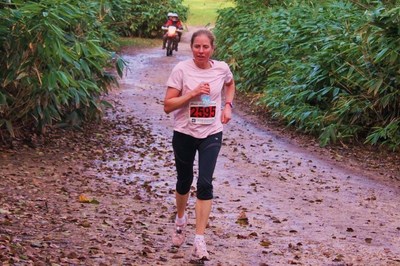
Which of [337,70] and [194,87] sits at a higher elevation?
[194,87]

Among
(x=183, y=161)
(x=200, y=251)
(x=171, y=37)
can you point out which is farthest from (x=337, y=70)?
(x=171, y=37)

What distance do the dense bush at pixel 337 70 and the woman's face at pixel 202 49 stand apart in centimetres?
605

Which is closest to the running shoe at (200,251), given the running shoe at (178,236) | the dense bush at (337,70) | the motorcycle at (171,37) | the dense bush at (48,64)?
the running shoe at (178,236)

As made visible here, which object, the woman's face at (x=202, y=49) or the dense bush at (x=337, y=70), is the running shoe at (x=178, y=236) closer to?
the woman's face at (x=202, y=49)

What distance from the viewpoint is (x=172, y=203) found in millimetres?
8172

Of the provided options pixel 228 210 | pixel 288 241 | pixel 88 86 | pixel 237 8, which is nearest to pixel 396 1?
pixel 88 86

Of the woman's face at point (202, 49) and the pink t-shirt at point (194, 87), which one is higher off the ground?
the woman's face at point (202, 49)

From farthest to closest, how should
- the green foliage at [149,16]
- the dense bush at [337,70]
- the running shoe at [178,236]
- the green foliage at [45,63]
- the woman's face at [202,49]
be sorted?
the green foliage at [149,16] < the dense bush at [337,70] < the green foliage at [45,63] < the running shoe at [178,236] < the woman's face at [202,49]

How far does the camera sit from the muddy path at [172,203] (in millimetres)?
6164

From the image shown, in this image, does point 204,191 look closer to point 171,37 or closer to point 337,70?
point 337,70

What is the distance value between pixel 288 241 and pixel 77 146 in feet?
16.3

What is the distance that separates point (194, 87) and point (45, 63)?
3.80m

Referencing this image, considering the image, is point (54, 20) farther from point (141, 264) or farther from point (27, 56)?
point (141, 264)

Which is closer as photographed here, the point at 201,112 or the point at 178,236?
the point at 201,112
